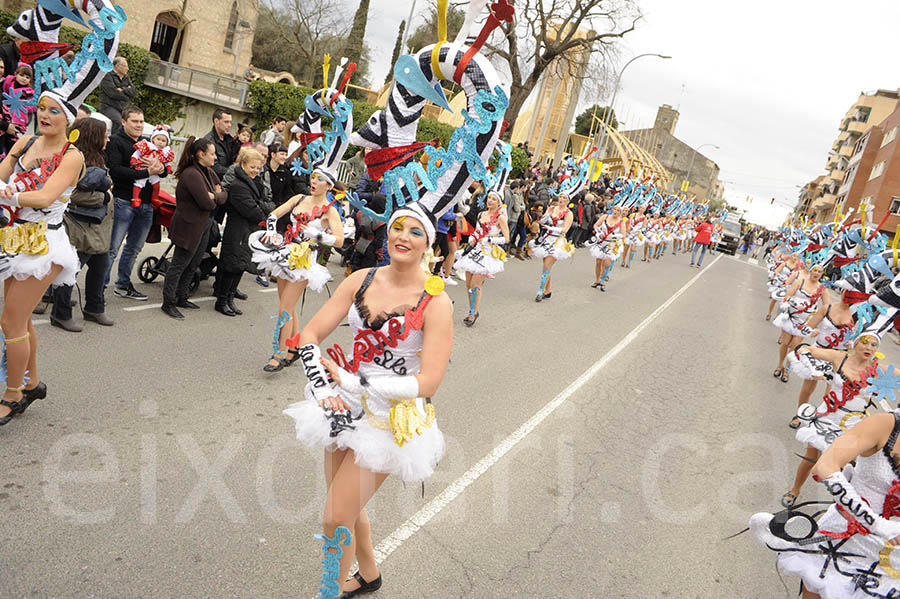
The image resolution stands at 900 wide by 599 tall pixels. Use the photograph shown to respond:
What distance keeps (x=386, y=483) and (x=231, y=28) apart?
4213 centimetres

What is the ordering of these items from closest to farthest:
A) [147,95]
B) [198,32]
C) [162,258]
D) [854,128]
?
[162,258], [147,95], [198,32], [854,128]

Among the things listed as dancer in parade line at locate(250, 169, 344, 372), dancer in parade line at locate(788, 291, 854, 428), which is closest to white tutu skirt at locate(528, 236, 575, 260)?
dancer in parade line at locate(788, 291, 854, 428)

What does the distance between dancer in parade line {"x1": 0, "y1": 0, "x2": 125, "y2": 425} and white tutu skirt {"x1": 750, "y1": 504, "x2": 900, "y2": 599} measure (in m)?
4.43

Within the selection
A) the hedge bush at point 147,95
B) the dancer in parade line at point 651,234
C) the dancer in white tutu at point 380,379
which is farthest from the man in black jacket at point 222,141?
the dancer in parade line at point 651,234

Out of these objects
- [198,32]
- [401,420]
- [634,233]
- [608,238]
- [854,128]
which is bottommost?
[401,420]

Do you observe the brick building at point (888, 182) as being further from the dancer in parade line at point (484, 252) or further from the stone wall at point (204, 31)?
the dancer in parade line at point (484, 252)

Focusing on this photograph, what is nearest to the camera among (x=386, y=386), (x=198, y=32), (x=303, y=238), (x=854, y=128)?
(x=386, y=386)

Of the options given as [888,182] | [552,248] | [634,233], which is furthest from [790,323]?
[888,182]

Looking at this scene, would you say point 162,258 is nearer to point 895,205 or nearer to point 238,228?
point 238,228

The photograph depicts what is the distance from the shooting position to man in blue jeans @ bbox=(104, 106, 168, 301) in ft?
22.4

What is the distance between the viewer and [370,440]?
9.48 feet

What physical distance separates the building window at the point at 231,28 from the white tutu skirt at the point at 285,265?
3885 centimetres

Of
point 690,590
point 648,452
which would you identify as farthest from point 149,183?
point 690,590

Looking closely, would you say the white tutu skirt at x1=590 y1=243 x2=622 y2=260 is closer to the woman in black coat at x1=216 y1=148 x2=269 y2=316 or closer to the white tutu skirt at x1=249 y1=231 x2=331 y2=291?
the woman in black coat at x1=216 y1=148 x2=269 y2=316
